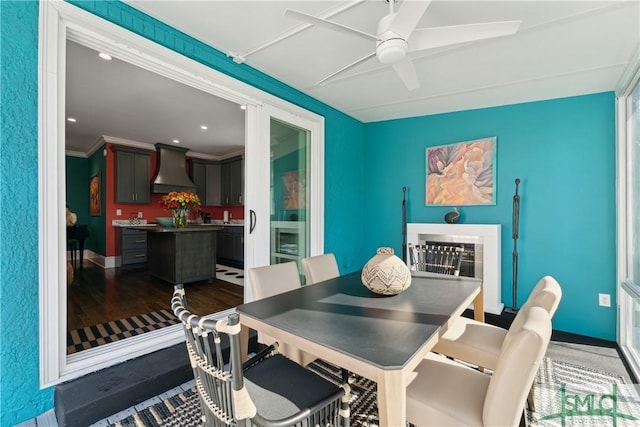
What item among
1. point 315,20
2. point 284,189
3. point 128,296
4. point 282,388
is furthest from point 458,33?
point 128,296

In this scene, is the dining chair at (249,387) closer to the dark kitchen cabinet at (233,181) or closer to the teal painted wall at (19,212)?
the teal painted wall at (19,212)

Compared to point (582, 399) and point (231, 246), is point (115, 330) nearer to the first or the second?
point (231, 246)

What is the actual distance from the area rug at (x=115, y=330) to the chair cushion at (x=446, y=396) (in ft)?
8.02

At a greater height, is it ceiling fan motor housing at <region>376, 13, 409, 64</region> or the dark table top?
ceiling fan motor housing at <region>376, 13, 409, 64</region>

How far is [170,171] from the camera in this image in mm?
6066

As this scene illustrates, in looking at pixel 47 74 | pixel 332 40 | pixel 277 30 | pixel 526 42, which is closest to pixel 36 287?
pixel 47 74

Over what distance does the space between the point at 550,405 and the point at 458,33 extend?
2.27 metres

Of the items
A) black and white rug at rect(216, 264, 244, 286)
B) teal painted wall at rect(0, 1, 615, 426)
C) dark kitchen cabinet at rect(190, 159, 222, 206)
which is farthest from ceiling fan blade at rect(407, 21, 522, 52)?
dark kitchen cabinet at rect(190, 159, 222, 206)

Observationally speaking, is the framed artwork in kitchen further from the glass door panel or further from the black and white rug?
the glass door panel

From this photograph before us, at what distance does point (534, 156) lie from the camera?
10.6ft

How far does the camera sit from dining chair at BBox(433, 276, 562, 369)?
146 centimetres

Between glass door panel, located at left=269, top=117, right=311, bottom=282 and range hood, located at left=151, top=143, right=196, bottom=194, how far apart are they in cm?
399

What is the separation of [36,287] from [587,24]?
3.81m

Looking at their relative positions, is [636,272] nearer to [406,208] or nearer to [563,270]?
[563,270]
